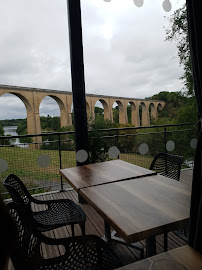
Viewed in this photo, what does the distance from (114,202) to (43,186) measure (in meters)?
2.49

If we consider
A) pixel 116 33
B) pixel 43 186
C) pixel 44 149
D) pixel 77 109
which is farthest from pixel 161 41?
pixel 43 186

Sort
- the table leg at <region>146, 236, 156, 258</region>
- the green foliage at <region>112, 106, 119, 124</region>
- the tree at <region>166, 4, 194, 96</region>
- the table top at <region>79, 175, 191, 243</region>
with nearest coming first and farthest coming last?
the table top at <region>79, 175, 191, 243</region>
the table leg at <region>146, 236, 156, 258</region>
the green foliage at <region>112, 106, 119, 124</region>
the tree at <region>166, 4, 194, 96</region>

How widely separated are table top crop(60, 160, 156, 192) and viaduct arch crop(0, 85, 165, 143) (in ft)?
4.61

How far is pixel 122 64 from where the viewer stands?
4.70 metres

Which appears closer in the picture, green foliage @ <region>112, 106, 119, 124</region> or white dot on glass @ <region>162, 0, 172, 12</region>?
white dot on glass @ <region>162, 0, 172, 12</region>

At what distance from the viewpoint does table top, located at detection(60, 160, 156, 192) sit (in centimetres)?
178

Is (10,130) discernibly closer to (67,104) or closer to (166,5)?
(67,104)

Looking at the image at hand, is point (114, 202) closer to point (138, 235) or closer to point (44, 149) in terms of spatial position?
point (138, 235)

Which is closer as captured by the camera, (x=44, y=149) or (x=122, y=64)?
(x=44, y=149)

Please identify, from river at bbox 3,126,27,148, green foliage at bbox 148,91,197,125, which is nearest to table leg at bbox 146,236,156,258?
river at bbox 3,126,27,148

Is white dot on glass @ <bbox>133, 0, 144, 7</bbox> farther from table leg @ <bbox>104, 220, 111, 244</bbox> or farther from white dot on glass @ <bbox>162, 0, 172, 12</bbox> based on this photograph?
table leg @ <bbox>104, 220, 111, 244</bbox>

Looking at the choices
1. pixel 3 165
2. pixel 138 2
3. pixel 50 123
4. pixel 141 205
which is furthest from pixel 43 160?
pixel 138 2

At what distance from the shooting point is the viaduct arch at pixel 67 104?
13.0 feet

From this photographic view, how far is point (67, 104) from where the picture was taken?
16.5ft
